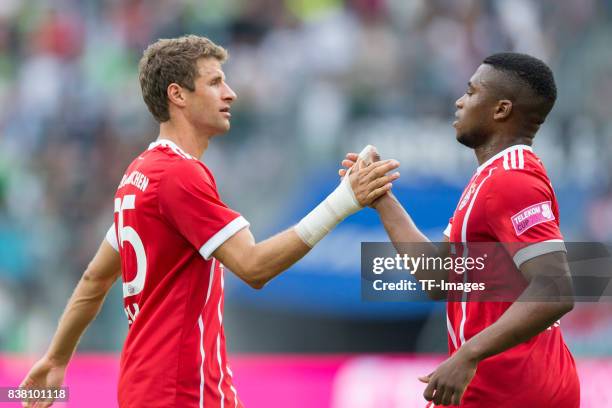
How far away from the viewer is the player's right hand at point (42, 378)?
5.49 m

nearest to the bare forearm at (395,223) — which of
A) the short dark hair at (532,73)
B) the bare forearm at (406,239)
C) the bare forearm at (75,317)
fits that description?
the bare forearm at (406,239)

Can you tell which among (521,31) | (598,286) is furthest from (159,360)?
(521,31)

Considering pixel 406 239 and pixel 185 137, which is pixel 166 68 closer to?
pixel 185 137

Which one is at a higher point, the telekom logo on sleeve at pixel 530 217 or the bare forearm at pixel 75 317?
the telekom logo on sleeve at pixel 530 217

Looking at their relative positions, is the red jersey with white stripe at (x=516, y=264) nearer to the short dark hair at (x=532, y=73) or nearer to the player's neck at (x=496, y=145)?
the player's neck at (x=496, y=145)

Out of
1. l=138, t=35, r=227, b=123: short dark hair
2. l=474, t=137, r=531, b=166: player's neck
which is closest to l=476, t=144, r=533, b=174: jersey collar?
l=474, t=137, r=531, b=166: player's neck

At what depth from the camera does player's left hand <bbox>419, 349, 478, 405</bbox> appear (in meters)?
4.49

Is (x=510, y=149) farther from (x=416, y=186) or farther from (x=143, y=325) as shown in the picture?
(x=416, y=186)

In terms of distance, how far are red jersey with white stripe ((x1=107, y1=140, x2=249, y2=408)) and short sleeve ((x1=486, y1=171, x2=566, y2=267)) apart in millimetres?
1158

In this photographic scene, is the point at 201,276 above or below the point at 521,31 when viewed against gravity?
below

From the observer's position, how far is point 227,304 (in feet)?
37.6

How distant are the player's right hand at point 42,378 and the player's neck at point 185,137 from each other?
4.41 ft

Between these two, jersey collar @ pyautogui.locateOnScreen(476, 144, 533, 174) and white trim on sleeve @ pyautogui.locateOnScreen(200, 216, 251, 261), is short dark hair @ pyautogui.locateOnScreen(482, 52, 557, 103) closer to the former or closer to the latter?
jersey collar @ pyautogui.locateOnScreen(476, 144, 533, 174)

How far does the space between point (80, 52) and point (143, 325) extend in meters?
9.41
